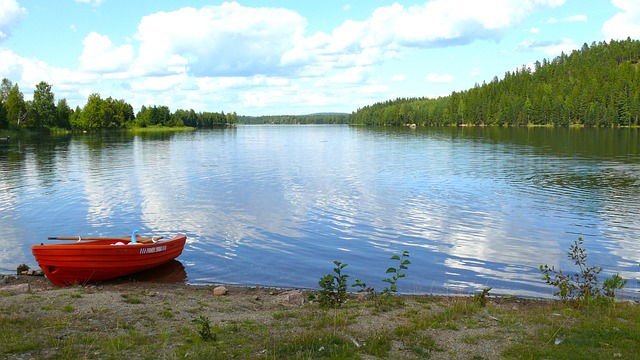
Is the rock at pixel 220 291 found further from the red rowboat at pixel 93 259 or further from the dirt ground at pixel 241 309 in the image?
the red rowboat at pixel 93 259

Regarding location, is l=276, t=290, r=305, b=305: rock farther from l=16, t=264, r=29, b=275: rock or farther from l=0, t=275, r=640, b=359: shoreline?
l=16, t=264, r=29, b=275: rock

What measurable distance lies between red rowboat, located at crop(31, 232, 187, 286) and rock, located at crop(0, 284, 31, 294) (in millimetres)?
1340

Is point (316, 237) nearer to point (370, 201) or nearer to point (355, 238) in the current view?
point (355, 238)

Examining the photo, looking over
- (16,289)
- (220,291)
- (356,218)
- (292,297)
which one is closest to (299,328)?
(292,297)

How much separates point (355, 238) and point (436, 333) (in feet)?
47.2

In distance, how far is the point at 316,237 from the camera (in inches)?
1025

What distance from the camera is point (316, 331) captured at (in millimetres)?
11047

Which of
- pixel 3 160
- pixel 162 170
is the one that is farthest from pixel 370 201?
pixel 3 160

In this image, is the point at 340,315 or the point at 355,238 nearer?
the point at 340,315

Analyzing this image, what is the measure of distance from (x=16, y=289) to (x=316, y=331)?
40.1ft

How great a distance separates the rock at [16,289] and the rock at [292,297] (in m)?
8.68

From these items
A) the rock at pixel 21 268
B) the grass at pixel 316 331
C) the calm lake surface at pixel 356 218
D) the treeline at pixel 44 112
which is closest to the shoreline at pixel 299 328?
the grass at pixel 316 331

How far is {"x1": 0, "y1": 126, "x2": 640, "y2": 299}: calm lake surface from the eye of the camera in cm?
2088

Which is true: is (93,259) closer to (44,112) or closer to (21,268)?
(21,268)
